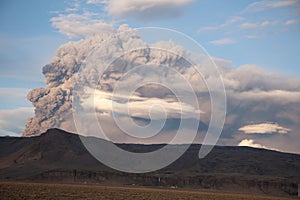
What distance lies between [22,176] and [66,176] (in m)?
19.0

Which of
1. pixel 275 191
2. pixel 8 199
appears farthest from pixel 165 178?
pixel 8 199

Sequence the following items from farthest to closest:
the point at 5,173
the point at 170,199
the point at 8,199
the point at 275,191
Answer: the point at 5,173 → the point at 275,191 → the point at 170,199 → the point at 8,199

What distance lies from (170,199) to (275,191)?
93.4 m

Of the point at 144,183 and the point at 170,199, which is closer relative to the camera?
the point at 170,199

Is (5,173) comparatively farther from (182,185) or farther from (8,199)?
(8,199)

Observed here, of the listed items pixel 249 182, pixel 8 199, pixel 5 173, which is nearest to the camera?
pixel 8 199

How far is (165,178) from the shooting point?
18238 centimetres

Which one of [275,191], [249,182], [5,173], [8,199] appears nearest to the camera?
[8,199]

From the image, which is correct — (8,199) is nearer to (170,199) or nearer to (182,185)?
(170,199)

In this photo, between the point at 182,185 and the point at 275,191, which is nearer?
the point at 275,191

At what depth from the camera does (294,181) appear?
175500 mm

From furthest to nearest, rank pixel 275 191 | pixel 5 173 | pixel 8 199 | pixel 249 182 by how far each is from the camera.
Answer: pixel 5 173
pixel 249 182
pixel 275 191
pixel 8 199

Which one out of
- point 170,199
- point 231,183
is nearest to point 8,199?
point 170,199

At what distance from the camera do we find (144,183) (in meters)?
176
